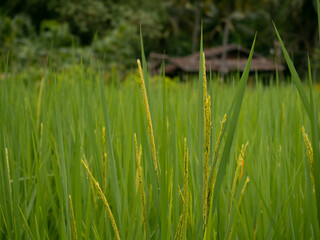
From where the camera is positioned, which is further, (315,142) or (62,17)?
(62,17)

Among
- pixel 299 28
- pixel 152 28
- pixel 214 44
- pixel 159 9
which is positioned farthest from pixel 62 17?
pixel 214 44

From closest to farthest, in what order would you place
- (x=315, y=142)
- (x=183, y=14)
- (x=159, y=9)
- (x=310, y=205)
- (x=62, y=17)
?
(x=315, y=142) → (x=310, y=205) → (x=62, y=17) → (x=159, y=9) → (x=183, y=14)

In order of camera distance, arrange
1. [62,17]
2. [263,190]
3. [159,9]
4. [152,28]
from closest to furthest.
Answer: [263,190]
[62,17]
[152,28]
[159,9]

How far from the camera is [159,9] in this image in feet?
62.0

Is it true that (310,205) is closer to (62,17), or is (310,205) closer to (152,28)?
(62,17)

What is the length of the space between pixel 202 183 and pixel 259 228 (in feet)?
0.68

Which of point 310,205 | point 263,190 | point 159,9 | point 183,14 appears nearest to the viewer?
point 310,205

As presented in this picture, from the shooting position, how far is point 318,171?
0.35 meters

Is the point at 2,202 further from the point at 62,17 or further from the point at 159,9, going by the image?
the point at 159,9

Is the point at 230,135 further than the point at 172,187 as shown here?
No

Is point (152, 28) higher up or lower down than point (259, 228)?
higher up

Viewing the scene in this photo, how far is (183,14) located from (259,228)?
2654 cm

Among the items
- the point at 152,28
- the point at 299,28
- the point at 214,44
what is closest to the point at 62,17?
the point at 152,28

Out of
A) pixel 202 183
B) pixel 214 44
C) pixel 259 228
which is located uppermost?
pixel 214 44
